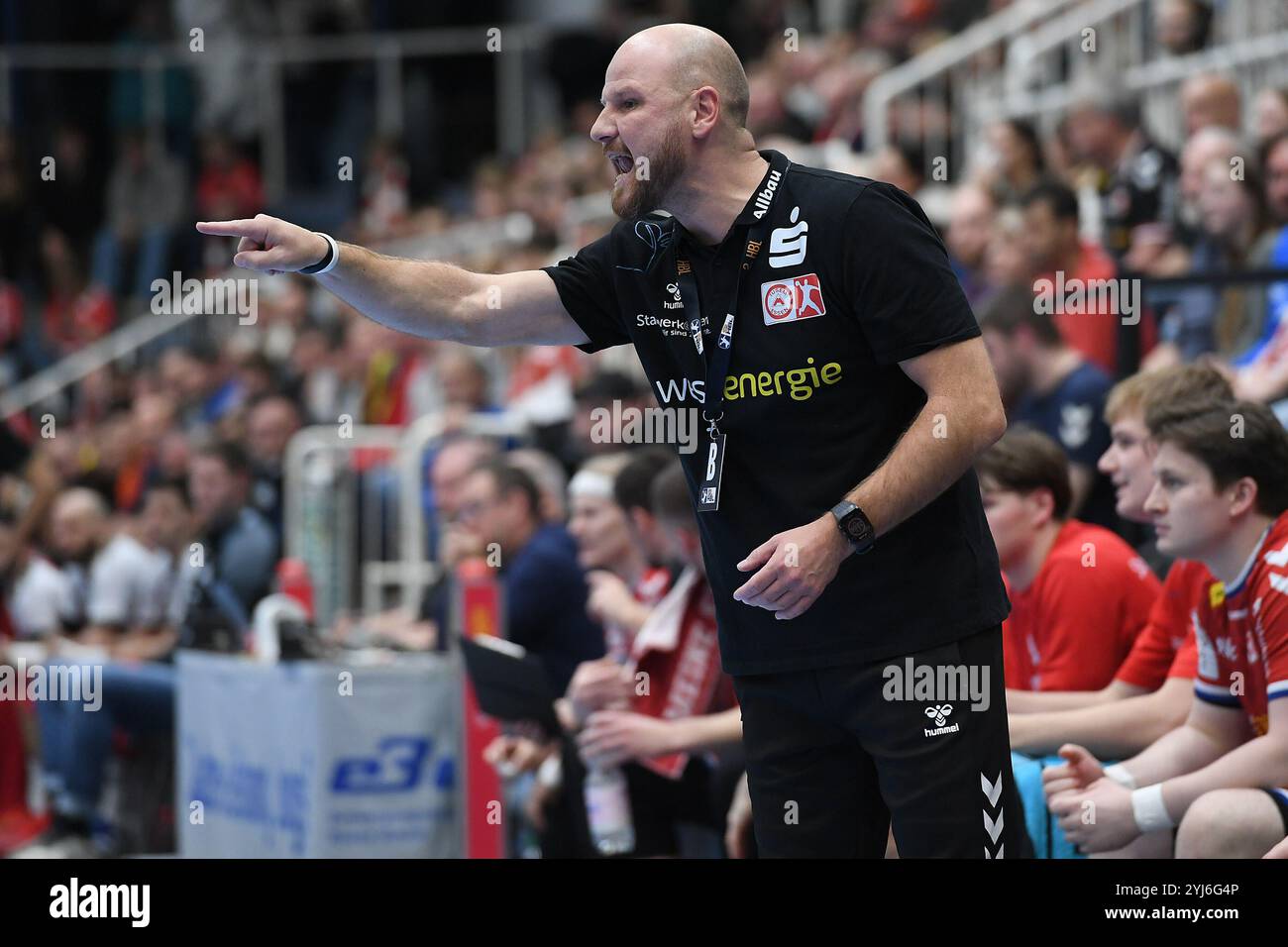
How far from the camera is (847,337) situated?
321 cm

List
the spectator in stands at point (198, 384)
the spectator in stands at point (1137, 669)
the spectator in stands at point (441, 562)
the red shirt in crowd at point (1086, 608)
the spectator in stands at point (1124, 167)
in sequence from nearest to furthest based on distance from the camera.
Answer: the spectator in stands at point (1137, 669) → the red shirt in crowd at point (1086, 608) → the spectator in stands at point (441, 562) → the spectator in stands at point (1124, 167) → the spectator in stands at point (198, 384)

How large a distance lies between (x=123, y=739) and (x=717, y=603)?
220 inches

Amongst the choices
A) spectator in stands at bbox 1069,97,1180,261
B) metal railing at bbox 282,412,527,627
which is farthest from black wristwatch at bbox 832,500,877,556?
metal railing at bbox 282,412,527,627

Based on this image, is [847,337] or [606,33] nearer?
[847,337]

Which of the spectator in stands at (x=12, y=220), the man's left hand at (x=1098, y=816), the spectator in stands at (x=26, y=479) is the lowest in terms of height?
the man's left hand at (x=1098, y=816)

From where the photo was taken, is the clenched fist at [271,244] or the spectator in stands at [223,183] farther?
the spectator in stands at [223,183]

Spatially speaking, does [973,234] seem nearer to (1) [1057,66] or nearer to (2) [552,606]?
(1) [1057,66]

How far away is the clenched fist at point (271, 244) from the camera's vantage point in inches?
132

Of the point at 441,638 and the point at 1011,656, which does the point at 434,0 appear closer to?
the point at 441,638

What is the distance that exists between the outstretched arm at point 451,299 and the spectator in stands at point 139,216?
13160mm

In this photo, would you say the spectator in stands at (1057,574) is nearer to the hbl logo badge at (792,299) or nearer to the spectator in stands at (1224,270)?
the spectator in stands at (1224,270)

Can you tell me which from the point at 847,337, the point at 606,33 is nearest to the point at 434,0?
the point at 606,33

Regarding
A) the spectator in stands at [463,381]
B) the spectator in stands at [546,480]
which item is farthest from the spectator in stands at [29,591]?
the spectator in stands at [546,480]

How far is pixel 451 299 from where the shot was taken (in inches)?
141
